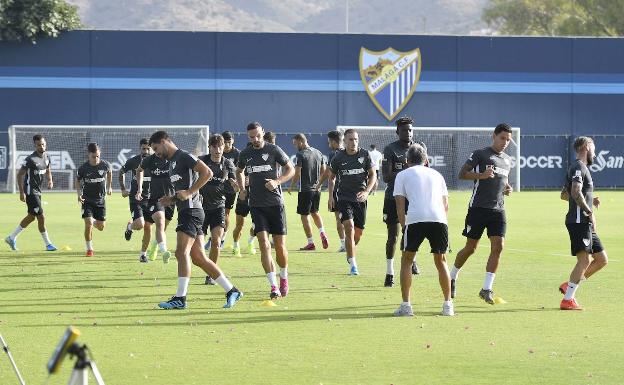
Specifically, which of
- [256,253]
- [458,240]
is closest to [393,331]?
[256,253]

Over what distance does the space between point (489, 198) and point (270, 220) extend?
2735 millimetres

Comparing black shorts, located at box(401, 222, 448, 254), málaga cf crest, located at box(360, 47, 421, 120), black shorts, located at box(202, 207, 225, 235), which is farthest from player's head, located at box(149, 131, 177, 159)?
málaga cf crest, located at box(360, 47, 421, 120)

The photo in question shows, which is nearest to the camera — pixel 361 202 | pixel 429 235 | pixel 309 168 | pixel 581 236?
pixel 429 235

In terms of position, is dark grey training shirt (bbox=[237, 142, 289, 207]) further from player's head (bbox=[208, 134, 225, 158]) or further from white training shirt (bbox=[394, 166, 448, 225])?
white training shirt (bbox=[394, 166, 448, 225])

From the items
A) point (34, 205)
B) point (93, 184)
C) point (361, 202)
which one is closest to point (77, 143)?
point (34, 205)

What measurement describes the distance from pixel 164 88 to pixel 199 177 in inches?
1474

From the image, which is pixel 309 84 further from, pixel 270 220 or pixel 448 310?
pixel 448 310

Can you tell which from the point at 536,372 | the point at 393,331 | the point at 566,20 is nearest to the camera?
the point at 536,372

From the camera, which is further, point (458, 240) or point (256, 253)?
point (458, 240)

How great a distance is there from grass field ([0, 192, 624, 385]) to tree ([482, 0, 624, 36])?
73.1 meters

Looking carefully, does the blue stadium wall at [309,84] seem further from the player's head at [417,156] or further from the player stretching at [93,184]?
the player's head at [417,156]

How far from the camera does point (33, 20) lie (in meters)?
48.9

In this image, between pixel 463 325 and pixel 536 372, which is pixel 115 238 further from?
pixel 536 372

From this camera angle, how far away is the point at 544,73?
174 ft
